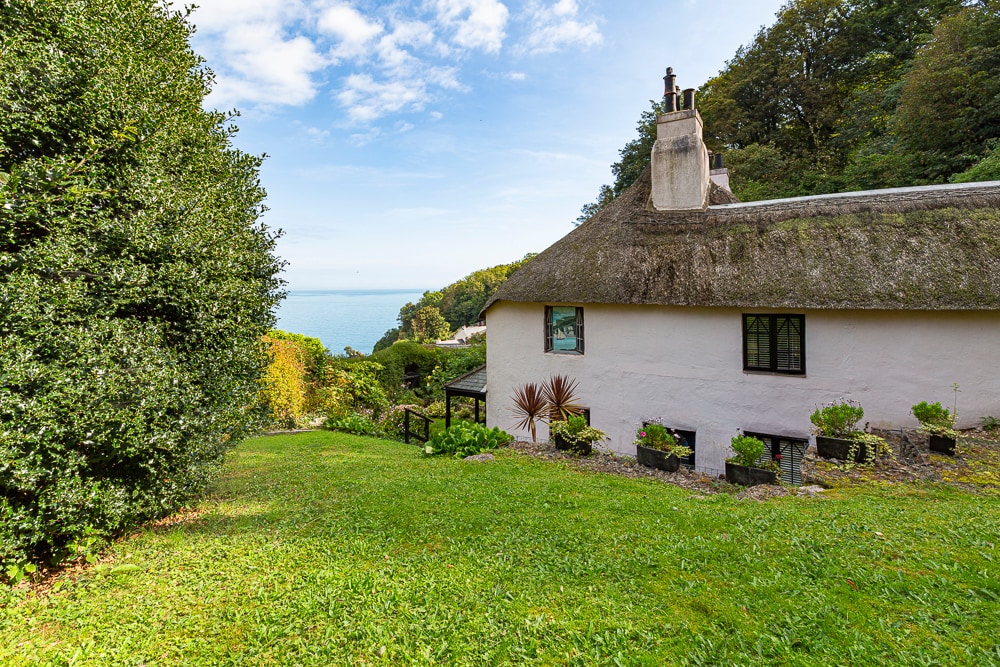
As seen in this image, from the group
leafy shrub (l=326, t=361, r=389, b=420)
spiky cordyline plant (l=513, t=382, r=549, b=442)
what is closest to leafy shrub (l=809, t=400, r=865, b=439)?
spiky cordyline plant (l=513, t=382, r=549, b=442)

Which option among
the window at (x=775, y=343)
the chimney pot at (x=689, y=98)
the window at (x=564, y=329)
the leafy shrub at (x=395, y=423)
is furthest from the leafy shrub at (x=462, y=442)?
the chimney pot at (x=689, y=98)

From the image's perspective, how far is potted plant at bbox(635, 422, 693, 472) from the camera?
814cm

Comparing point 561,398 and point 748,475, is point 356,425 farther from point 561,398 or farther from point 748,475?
point 748,475

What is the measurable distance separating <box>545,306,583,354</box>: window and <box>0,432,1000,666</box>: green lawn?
19.8 feet

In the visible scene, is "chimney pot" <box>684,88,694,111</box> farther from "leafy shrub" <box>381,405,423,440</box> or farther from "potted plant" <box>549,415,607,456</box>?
"leafy shrub" <box>381,405,423,440</box>

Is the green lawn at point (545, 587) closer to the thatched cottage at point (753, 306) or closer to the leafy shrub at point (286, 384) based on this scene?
the thatched cottage at point (753, 306)

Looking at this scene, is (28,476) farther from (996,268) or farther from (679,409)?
(996,268)

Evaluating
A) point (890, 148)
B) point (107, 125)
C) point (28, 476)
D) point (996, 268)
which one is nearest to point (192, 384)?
point (28, 476)

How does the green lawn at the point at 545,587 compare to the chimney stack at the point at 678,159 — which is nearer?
the green lawn at the point at 545,587

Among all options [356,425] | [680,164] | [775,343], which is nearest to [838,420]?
[775,343]

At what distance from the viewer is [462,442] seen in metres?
10.1

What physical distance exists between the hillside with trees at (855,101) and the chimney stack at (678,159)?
33.4ft

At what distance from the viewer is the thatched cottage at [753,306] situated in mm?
8180

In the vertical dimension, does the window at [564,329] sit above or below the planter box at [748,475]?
above
